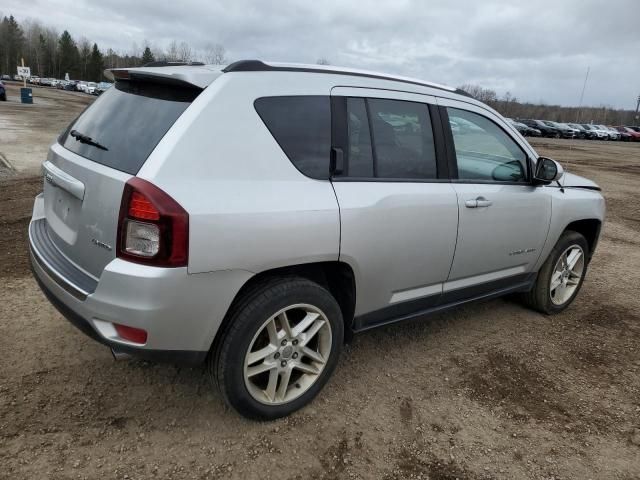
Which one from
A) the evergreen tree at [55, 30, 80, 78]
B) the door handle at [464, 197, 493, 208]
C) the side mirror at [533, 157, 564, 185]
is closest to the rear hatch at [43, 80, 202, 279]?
the door handle at [464, 197, 493, 208]

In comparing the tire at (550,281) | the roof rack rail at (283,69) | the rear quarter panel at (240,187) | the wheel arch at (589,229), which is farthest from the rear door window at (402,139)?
the wheel arch at (589,229)

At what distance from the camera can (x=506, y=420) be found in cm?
297

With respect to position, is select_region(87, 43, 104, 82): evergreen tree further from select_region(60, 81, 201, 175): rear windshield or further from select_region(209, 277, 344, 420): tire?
select_region(209, 277, 344, 420): tire

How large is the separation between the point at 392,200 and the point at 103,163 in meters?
1.56

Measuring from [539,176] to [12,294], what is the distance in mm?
4269

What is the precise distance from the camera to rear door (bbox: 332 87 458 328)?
2.79 m

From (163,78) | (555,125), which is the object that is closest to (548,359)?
(163,78)

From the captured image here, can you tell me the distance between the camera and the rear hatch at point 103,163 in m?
2.31

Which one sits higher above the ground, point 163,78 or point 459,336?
point 163,78

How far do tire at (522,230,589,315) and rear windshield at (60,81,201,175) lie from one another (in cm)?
338

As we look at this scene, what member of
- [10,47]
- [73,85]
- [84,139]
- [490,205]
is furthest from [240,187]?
[10,47]

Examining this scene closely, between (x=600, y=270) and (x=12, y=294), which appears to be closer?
(x=12, y=294)

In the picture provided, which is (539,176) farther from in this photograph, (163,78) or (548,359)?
(163,78)

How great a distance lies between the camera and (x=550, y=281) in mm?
4398
